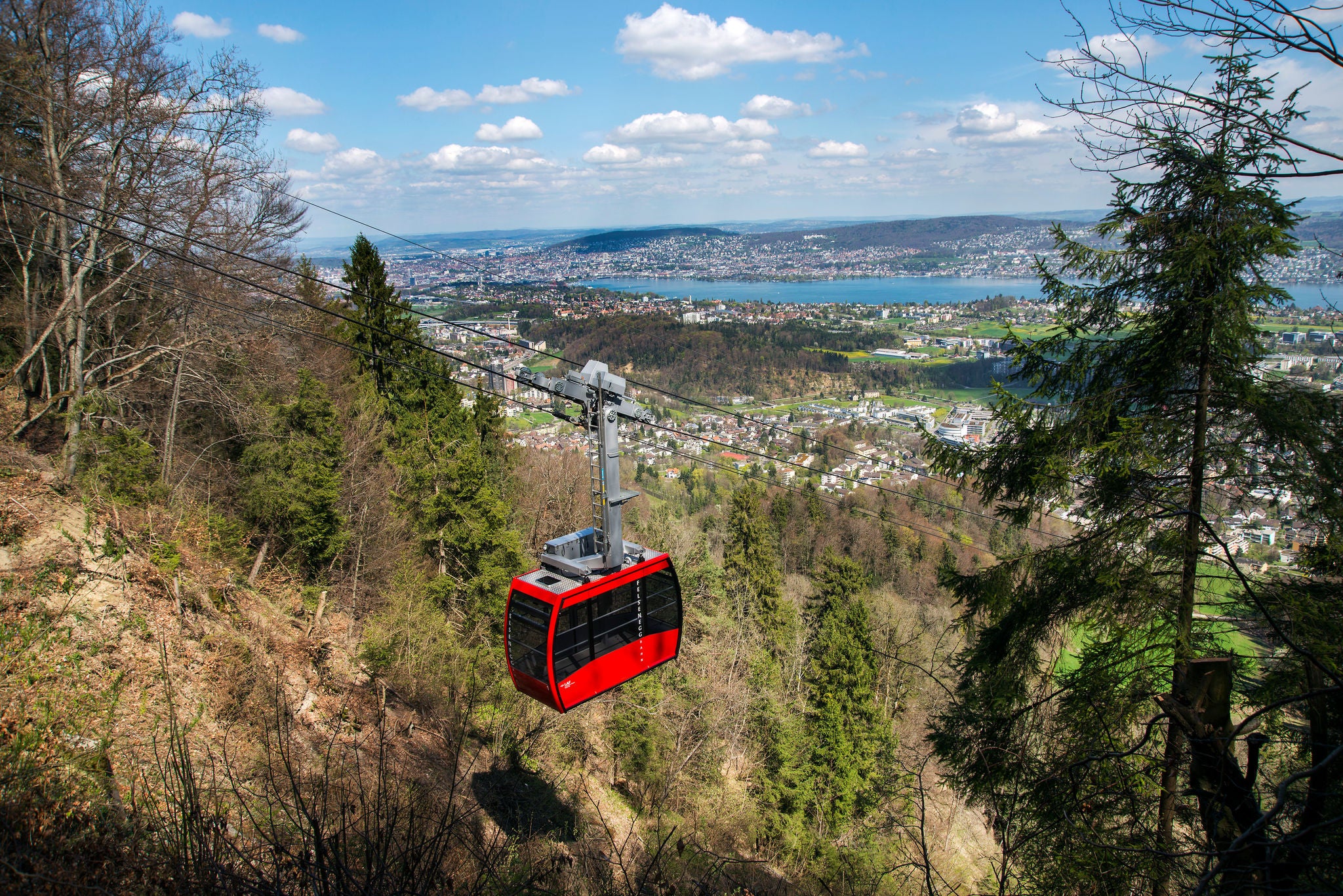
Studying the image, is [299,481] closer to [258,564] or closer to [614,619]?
[258,564]

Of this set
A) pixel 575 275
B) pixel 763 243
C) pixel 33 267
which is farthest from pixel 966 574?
pixel 763 243

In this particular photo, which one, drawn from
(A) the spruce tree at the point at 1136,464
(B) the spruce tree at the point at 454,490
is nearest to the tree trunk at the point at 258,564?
(B) the spruce tree at the point at 454,490

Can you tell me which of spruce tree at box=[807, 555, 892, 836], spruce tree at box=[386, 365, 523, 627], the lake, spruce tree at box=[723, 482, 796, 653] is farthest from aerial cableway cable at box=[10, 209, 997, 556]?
the lake

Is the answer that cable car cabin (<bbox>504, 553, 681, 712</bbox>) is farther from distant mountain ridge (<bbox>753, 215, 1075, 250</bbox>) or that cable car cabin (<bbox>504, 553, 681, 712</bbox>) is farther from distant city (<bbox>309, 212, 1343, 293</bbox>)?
distant mountain ridge (<bbox>753, 215, 1075, 250</bbox>)

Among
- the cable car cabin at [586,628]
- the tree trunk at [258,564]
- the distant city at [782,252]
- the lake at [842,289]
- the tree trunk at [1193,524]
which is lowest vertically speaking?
the tree trunk at [258,564]

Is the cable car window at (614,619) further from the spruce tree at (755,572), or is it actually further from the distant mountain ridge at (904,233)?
the distant mountain ridge at (904,233)

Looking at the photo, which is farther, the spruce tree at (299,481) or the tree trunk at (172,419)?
the spruce tree at (299,481)

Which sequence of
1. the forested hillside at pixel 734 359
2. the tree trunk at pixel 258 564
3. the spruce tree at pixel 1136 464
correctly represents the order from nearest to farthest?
the spruce tree at pixel 1136 464
the tree trunk at pixel 258 564
the forested hillside at pixel 734 359
